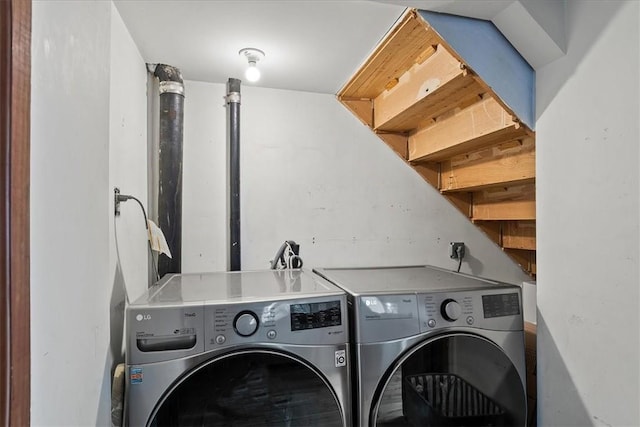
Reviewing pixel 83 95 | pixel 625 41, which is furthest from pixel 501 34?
pixel 83 95

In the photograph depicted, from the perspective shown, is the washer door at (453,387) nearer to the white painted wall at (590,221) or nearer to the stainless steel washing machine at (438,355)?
the stainless steel washing machine at (438,355)

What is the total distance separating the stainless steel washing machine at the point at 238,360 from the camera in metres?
0.99

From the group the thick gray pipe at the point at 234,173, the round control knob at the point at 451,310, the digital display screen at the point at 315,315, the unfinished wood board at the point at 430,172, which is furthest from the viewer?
the unfinished wood board at the point at 430,172

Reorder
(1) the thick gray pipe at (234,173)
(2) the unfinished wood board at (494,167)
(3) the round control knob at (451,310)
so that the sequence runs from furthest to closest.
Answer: (1) the thick gray pipe at (234,173) < (2) the unfinished wood board at (494,167) < (3) the round control knob at (451,310)

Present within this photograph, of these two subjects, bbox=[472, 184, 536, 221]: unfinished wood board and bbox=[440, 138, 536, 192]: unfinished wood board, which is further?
bbox=[472, 184, 536, 221]: unfinished wood board

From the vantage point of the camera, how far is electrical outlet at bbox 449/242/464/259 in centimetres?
222

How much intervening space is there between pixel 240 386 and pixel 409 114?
4.71ft

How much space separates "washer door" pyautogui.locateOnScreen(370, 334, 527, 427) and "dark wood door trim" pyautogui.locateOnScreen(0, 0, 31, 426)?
37.6 inches

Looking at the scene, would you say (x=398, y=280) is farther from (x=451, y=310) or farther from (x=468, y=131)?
(x=468, y=131)

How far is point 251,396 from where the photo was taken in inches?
42.0

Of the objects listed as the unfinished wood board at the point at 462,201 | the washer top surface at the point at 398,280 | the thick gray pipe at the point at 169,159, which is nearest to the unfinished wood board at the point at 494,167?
the unfinished wood board at the point at 462,201

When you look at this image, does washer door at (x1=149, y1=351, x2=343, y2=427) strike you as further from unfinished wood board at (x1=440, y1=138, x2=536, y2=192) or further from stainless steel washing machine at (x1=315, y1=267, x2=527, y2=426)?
unfinished wood board at (x1=440, y1=138, x2=536, y2=192)

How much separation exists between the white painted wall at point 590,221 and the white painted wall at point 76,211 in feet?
4.59

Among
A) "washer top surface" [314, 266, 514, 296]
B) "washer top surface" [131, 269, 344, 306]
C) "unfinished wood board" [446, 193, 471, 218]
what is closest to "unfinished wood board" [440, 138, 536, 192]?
"unfinished wood board" [446, 193, 471, 218]
